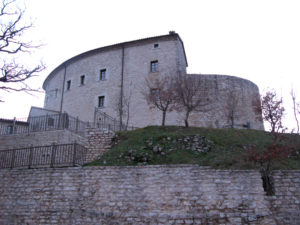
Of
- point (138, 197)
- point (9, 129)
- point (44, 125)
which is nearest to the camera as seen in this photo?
point (138, 197)

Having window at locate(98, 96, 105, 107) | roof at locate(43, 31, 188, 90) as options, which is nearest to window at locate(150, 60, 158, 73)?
roof at locate(43, 31, 188, 90)

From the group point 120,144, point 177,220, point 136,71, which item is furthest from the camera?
point 136,71

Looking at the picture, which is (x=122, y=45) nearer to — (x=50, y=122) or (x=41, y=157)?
(x=50, y=122)

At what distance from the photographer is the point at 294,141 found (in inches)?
534

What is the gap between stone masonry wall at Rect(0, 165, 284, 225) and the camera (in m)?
9.38

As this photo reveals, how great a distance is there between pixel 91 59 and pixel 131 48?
436 cm

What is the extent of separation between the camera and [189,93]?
58.6 ft

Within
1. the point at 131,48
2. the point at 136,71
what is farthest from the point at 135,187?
the point at 131,48

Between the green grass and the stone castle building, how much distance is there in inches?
284

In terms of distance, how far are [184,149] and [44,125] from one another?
9076 mm

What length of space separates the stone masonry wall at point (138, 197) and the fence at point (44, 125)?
5102 mm

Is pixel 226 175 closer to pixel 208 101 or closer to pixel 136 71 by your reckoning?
pixel 208 101

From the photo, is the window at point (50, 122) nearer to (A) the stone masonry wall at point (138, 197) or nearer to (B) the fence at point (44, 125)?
(B) the fence at point (44, 125)

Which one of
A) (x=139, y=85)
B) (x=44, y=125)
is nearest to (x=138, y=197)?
(x=44, y=125)
